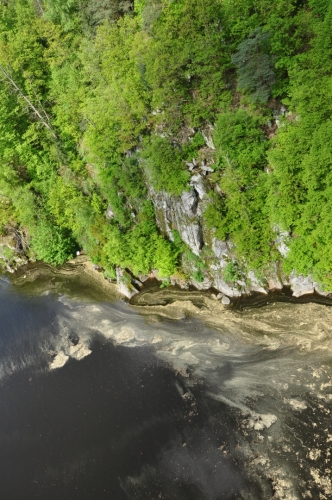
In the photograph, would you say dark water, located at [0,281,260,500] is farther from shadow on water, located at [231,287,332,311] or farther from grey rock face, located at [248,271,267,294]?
grey rock face, located at [248,271,267,294]

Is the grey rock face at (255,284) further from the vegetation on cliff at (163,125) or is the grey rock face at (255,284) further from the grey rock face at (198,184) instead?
the grey rock face at (198,184)

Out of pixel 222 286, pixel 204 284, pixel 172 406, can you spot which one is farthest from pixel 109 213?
pixel 172 406

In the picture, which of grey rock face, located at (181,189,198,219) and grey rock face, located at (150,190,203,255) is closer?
grey rock face, located at (181,189,198,219)

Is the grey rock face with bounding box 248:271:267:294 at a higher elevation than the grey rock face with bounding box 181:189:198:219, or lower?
lower

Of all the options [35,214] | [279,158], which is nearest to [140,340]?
[279,158]

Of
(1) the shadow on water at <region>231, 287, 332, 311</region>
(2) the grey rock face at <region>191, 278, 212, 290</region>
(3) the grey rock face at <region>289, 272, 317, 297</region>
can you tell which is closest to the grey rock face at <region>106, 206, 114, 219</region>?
(2) the grey rock face at <region>191, 278, 212, 290</region>
